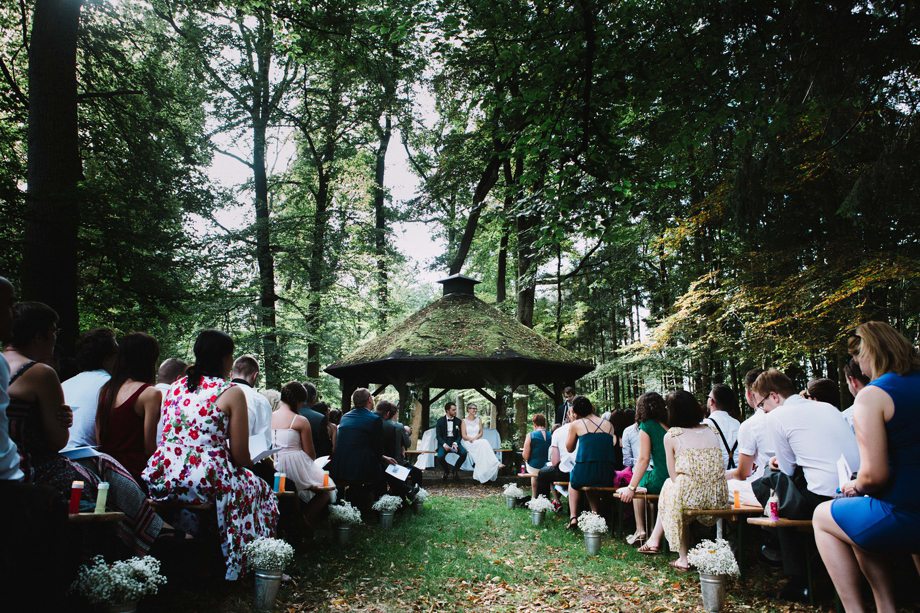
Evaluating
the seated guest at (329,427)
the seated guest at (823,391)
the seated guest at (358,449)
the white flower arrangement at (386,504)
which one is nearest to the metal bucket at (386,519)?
the white flower arrangement at (386,504)

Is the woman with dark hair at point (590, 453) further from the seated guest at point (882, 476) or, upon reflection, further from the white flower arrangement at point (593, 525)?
the seated guest at point (882, 476)

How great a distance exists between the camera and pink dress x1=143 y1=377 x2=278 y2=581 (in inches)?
152

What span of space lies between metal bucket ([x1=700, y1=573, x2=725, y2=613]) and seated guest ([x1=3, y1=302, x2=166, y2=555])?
3612 millimetres

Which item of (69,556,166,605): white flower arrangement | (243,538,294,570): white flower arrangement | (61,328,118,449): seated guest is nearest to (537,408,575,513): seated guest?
(243,538,294,570): white flower arrangement

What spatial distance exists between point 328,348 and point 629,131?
40.5 feet

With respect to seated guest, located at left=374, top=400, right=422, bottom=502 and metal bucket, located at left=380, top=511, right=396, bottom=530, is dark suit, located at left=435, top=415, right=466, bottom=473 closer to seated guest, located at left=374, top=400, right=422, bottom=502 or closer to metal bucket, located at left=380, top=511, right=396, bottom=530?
seated guest, located at left=374, top=400, right=422, bottom=502

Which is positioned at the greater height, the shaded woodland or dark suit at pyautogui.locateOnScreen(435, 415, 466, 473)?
the shaded woodland

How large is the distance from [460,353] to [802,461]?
8.53 meters

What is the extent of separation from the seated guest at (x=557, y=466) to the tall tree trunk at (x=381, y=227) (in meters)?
12.9

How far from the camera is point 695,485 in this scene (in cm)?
491

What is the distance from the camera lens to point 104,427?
3838 millimetres

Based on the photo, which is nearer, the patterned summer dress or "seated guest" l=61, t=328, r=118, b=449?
"seated guest" l=61, t=328, r=118, b=449

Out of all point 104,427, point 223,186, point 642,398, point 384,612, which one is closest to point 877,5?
point 642,398

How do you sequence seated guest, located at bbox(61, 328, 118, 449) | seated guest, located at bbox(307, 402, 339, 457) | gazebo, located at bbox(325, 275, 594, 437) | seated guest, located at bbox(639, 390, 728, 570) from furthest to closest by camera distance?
gazebo, located at bbox(325, 275, 594, 437) < seated guest, located at bbox(307, 402, 339, 457) < seated guest, located at bbox(639, 390, 728, 570) < seated guest, located at bbox(61, 328, 118, 449)
